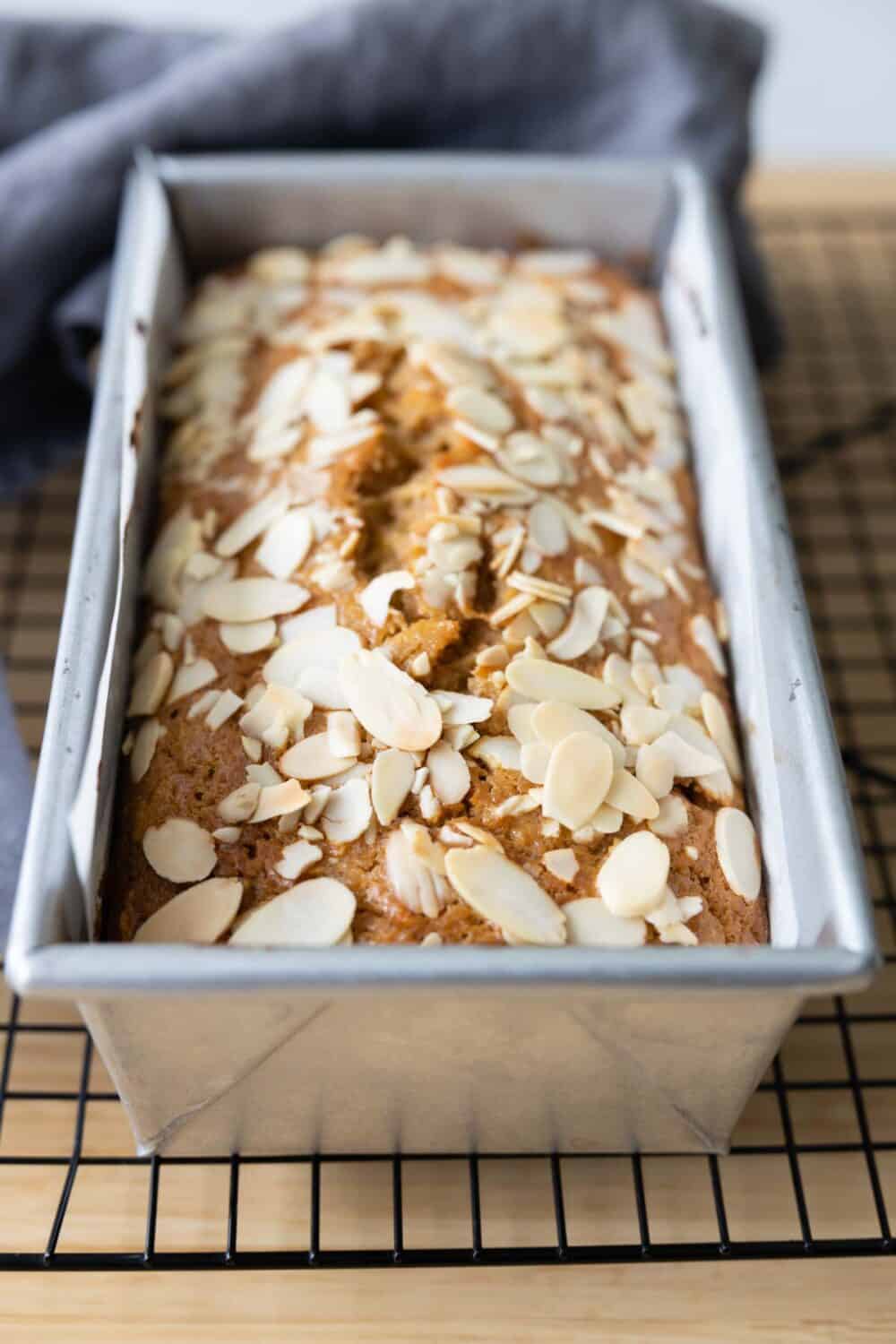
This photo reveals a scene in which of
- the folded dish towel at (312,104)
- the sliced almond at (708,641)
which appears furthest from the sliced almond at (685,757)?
the folded dish towel at (312,104)

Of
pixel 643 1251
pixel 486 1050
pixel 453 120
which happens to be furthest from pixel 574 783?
pixel 453 120

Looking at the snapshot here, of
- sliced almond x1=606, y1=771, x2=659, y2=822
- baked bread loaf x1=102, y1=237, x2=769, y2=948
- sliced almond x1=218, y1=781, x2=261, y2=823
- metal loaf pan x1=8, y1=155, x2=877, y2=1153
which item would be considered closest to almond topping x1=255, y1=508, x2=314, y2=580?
baked bread loaf x1=102, y1=237, x2=769, y2=948

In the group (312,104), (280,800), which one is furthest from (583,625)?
(312,104)

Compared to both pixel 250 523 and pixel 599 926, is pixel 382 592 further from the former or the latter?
pixel 599 926

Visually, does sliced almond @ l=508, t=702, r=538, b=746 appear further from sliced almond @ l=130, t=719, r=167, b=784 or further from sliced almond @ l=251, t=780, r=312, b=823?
sliced almond @ l=130, t=719, r=167, b=784

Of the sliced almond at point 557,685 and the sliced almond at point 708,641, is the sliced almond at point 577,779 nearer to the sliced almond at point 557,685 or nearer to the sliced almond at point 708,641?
the sliced almond at point 557,685

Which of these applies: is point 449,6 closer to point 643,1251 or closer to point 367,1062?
point 367,1062
